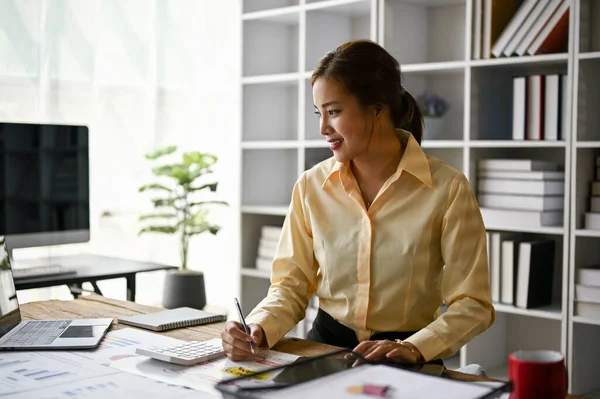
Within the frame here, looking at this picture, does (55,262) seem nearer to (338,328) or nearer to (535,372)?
(338,328)

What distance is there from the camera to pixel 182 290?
13.0 feet

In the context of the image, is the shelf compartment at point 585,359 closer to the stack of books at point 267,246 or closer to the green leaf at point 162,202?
the stack of books at point 267,246

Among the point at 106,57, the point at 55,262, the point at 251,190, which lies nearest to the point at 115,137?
the point at 106,57

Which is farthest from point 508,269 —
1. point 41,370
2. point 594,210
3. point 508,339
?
point 41,370

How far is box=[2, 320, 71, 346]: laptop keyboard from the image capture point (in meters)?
1.57

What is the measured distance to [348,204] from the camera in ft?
6.23

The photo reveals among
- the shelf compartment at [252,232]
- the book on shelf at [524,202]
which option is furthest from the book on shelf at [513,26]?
the shelf compartment at [252,232]

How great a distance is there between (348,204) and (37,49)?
255cm

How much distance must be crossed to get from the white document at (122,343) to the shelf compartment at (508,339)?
200 centimetres

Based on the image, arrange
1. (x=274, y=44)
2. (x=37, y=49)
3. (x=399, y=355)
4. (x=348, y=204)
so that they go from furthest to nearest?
(x=274, y=44) < (x=37, y=49) < (x=348, y=204) < (x=399, y=355)

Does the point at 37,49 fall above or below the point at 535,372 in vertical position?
above

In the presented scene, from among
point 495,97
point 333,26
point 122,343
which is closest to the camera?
point 122,343

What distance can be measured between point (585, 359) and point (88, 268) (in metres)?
2.07

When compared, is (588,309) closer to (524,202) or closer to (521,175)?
(524,202)
